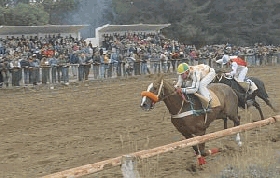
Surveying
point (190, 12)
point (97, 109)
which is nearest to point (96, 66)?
point (97, 109)

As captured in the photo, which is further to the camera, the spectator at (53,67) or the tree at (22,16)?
the tree at (22,16)

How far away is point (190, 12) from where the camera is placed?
185 ft

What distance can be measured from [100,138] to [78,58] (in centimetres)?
1435

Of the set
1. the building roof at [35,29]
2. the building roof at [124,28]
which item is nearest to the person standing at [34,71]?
the building roof at [35,29]

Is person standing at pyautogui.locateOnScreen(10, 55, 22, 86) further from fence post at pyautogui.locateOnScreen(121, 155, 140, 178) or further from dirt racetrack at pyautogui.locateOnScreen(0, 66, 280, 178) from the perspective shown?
fence post at pyautogui.locateOnScreen(121, 155, 140, 178)

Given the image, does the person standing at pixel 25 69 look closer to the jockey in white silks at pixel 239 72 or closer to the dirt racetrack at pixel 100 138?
the dirt racetrack at pixel 100 138

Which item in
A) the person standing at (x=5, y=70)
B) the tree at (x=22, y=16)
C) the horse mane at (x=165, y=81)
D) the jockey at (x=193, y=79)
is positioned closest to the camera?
the horse mane at (x=165, y=81)

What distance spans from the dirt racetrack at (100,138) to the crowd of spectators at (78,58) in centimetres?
254

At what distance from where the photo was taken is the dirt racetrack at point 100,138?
934cm

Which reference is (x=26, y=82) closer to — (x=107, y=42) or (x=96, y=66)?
(x=96, y=66)

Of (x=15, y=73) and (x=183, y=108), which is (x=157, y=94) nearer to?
Answer: (x=183, y=108)

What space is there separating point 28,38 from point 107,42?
5.95 metres

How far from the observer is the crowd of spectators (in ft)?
77.6

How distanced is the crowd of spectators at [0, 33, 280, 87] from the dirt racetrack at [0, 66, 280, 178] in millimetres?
2536
